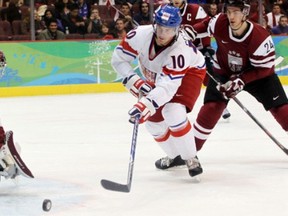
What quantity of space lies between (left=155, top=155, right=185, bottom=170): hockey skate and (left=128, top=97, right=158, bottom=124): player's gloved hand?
0.57 m

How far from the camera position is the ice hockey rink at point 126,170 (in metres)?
3.20

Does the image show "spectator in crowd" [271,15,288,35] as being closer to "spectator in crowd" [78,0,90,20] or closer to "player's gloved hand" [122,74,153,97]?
"spectator in crowd" [78,0,90,20]

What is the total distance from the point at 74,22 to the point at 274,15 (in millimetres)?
2728

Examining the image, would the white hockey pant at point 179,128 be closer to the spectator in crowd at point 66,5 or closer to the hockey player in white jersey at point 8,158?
the hockey player in white jersey at point 8,158

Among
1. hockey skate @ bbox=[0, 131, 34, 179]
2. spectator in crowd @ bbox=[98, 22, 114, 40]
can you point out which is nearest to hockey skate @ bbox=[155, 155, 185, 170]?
hockey skate @ bbox=[0, 131, 34, 179]

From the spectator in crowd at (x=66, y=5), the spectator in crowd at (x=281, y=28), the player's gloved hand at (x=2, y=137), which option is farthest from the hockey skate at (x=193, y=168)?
the spectator in crowd at (x=281, y=28)

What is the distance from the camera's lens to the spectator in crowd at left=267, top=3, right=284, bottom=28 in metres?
9.95

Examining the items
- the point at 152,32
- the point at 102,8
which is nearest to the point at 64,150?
the point at 152,32

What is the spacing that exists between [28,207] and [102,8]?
6.53 metres

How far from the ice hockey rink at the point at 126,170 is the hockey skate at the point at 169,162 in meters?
0.05

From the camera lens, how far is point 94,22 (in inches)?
357

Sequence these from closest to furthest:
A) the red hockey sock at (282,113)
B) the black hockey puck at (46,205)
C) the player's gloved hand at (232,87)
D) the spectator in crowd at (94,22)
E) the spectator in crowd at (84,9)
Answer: the black hockey puck at (46,205)
the player's gloved hand at (232,87)
the red hockey sock at (282,113)
the spectator in crowd at (94,22)
the spectator in crowd at (84,9)

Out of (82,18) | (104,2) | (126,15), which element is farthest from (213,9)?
(82,18)

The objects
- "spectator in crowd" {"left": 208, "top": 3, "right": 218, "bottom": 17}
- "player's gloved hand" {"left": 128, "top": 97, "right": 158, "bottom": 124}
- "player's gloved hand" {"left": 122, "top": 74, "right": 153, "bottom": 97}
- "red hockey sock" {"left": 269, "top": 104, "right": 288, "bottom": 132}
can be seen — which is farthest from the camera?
"spectator in crowd" {"left": 208, "top": 3, "right": 218, "bottom": 17}
